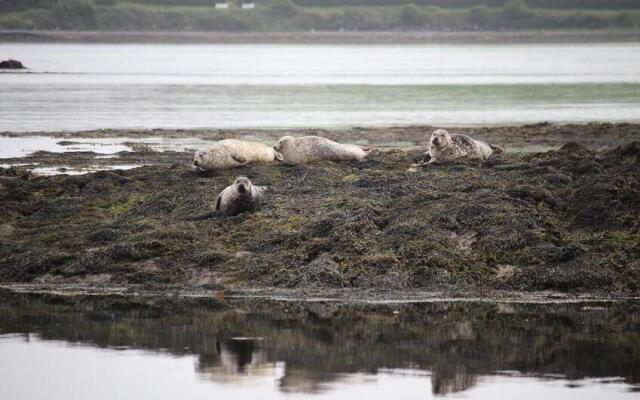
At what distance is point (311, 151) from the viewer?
54.4ft

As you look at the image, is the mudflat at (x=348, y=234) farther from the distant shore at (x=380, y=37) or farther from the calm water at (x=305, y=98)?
the distant shore at (x=380, y=37)

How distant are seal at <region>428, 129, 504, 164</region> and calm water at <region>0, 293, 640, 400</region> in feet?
20.2

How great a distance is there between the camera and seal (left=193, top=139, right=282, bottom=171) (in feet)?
51.2

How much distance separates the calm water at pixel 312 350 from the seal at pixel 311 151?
6.27m

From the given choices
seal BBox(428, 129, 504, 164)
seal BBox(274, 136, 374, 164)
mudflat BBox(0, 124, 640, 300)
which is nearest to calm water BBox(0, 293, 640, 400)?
mudflat BBox(0, 124, 640, 300)

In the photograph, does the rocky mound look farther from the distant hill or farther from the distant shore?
the distant hill

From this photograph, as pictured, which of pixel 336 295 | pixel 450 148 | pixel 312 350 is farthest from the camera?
pixel 450 148

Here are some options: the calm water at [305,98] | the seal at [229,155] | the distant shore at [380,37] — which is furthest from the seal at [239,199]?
the distant shore at [380,37]

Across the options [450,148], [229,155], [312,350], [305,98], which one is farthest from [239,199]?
[305,98]

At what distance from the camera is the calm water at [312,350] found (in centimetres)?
763

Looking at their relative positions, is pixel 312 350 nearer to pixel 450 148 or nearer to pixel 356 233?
pixel 356 233

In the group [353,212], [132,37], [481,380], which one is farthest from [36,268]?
[132,37]

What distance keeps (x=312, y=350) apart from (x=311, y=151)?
26.6 ft

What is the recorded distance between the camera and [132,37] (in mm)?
144125
